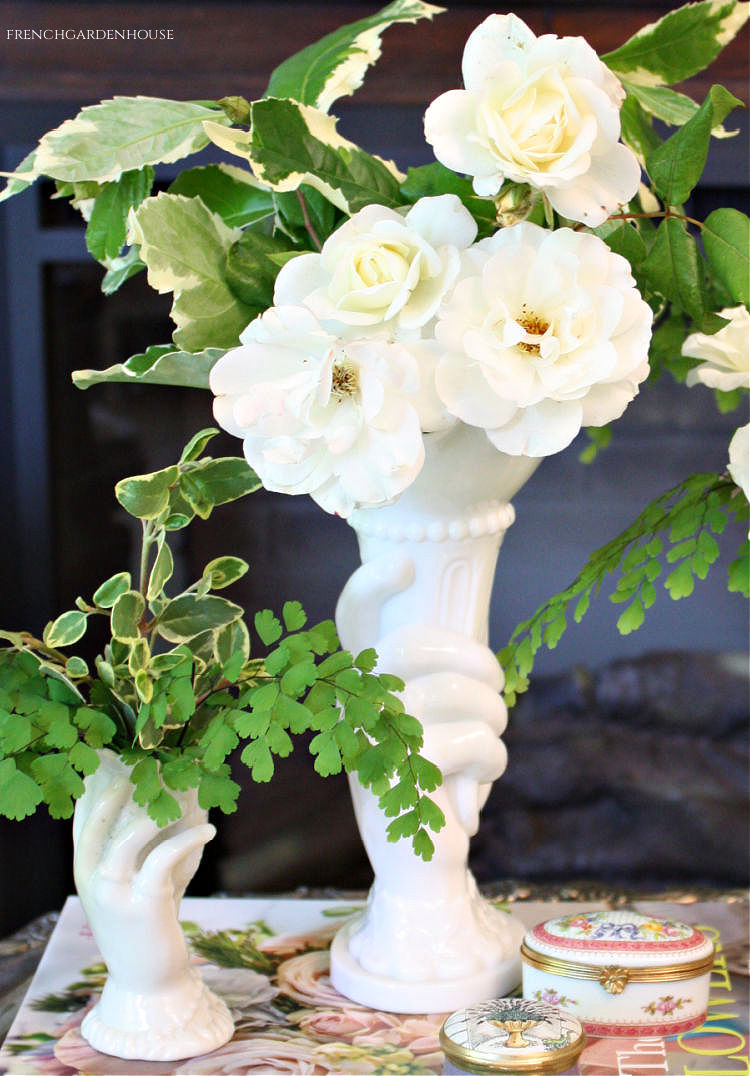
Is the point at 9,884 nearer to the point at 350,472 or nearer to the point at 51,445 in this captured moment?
the point at 51,445

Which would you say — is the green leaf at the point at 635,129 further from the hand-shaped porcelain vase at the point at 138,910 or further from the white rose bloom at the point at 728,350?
the hand-shaped porcelain vase at the point at 138,910

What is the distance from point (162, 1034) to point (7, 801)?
4.9 inches

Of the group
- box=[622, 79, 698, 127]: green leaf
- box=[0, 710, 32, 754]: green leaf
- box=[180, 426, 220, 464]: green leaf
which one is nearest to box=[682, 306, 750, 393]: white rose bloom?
box=[622, 79, 698, 127]: green leaf

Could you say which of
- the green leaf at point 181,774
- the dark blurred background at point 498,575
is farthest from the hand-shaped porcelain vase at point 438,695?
the dark blurred background at point 498,575

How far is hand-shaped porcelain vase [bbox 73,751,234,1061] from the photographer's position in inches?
18.8

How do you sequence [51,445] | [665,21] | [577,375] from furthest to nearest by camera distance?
[51,445], [665,21], [577,375]

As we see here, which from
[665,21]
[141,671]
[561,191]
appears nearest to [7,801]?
[141,671]

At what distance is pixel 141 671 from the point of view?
47 cm

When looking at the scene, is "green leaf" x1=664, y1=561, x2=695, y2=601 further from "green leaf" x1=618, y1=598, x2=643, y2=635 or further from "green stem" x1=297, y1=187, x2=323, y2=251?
"green stem" x1=297, y1=187, x2=323, y2=251

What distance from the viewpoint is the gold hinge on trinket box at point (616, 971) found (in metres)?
0.49

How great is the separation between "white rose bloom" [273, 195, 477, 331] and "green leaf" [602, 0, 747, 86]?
164mm

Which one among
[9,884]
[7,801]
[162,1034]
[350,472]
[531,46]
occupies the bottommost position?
[9,884]

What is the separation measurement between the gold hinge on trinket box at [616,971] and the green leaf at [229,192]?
346 millimetres

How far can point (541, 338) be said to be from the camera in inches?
16.3
